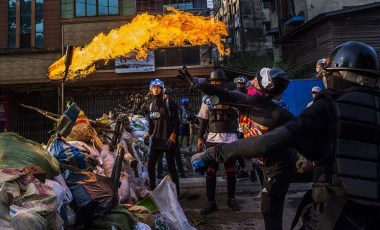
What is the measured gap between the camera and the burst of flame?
921 cm

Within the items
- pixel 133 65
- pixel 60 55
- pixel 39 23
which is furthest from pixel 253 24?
pixel 39 23

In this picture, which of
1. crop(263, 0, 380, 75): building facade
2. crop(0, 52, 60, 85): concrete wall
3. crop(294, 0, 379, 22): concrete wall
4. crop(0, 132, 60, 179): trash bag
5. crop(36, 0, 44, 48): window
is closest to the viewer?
crop(0, 132, 60, 179): trash bag

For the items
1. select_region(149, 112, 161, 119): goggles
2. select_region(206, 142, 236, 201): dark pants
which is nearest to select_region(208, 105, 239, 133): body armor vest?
select_region(206, 142, 236, 201): dark pants

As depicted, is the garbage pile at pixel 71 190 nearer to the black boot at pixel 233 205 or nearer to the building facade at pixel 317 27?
the black boot at pixel 233 205

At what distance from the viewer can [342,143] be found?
195cm

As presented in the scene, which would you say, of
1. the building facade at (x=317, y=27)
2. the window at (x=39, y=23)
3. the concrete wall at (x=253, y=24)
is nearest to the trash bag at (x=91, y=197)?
the building facade at (x=317, y=27)

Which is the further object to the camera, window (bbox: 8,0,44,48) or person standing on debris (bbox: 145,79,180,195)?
window (bbox: 8,0,44,48)

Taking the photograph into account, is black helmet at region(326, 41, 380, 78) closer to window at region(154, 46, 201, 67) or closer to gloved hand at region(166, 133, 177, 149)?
gloved hand at region(166, 133, 177, 149)

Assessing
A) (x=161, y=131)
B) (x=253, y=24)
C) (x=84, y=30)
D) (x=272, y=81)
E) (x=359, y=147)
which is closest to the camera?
(x=359, y=147)

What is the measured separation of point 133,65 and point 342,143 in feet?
62.3

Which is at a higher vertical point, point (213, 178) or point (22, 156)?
point (22, 156)

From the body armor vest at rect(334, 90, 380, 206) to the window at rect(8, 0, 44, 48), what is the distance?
73.1 ft

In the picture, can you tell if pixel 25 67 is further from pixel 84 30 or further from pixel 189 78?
pixel 189 78

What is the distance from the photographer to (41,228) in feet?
8.68
